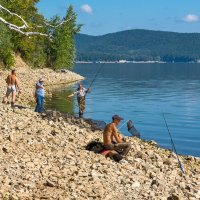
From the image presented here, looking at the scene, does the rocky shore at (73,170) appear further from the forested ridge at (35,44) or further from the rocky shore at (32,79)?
the forested ridge at (35,44)

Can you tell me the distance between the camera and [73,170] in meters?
15.9

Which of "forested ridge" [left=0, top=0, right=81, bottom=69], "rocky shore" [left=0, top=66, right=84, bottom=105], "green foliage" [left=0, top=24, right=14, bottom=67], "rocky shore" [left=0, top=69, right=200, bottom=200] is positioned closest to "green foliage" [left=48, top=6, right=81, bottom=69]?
"forested ridge" [left=0, top=0, right=81, bottom=69]

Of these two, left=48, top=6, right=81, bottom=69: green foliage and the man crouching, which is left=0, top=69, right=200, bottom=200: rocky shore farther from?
left=48, top=6, right=81, bottom=69: green foliage

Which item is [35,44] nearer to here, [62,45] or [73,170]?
[62,45]

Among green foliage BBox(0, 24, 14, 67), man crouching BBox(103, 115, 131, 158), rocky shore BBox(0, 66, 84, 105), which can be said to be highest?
green foliage BBox(0, 24, 14, 67)

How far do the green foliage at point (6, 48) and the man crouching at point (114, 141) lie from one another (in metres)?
48.7

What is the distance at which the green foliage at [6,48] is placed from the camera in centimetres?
6678

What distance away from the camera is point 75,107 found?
45469 millimetres

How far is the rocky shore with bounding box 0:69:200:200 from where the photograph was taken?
46.4 feet

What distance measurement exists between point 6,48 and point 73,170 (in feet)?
193

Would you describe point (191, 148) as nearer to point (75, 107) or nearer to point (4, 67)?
point (75, 107)

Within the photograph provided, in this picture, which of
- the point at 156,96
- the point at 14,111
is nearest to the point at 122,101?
the point at 156,96

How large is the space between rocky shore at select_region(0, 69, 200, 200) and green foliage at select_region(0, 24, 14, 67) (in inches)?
1818

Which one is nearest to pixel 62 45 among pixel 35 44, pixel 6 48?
pixel 35 44
